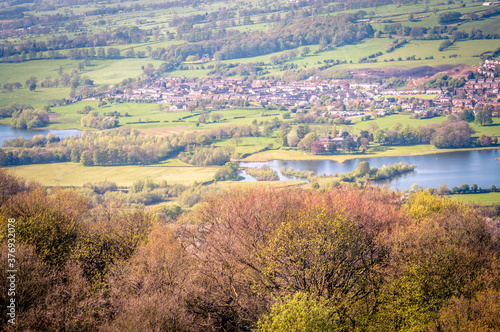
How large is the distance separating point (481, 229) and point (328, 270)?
10797 millimetres

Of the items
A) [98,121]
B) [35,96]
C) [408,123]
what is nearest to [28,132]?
[98,121]

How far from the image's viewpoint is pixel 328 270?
2080cm

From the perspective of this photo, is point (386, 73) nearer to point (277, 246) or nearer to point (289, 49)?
point (289, 49)

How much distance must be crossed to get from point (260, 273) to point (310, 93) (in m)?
104

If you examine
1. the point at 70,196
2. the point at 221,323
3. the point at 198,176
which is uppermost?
the point at 70,196

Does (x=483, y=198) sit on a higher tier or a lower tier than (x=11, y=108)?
lower

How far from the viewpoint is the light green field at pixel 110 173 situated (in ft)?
218

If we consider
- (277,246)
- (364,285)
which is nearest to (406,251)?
(364,285)

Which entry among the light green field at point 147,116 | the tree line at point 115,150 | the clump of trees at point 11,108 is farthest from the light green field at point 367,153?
the clump of trees at point 11,108

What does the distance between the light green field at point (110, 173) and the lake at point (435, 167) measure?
781 cm

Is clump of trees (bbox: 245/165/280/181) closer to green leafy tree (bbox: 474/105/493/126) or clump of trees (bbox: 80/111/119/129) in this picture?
clump of trees (bbox: 80/111/119/129)

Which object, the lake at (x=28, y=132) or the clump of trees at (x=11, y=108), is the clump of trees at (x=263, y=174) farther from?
the clump of trees at (x=11, y=108)

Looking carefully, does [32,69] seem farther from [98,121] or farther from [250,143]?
[250,143]

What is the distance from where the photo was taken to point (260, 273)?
71.3ft
